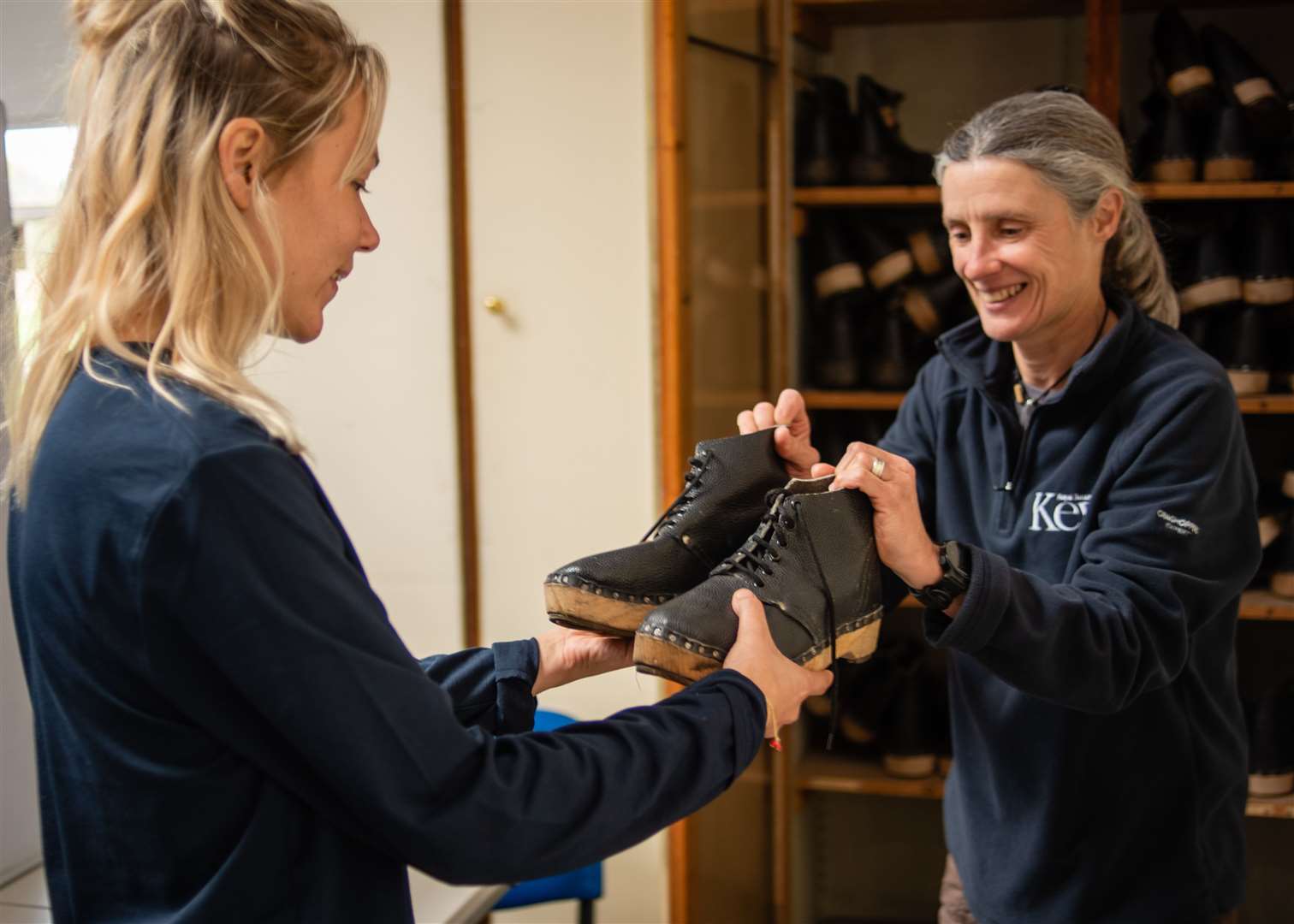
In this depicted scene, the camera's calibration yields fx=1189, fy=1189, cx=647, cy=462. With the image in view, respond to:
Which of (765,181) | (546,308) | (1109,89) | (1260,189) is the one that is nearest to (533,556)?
(546,308)

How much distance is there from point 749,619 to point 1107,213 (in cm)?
75

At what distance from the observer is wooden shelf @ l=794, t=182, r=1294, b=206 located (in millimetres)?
2227

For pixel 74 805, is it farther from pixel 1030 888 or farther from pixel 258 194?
pixel 1030 888

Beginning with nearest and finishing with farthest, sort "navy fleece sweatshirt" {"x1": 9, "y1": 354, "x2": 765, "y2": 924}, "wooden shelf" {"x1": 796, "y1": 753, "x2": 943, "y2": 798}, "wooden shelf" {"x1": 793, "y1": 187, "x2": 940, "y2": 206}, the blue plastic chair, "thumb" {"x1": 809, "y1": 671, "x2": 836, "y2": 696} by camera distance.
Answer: "navy fleece sweatshirt" {"x1": 9, "y1": 354, "x2": 765, "y2": 924}
"thumb" {"x1": 809, "y1": 671, "x2": 836, "y2": 696}
the blue plastic chair
"wooden shelf" {"x1": 793, "y1": 187, "x2": 940, "y2": 206}
"wooden shelf" {"x1": 796, "y1": 753, "x2": 943, "y2": 798}

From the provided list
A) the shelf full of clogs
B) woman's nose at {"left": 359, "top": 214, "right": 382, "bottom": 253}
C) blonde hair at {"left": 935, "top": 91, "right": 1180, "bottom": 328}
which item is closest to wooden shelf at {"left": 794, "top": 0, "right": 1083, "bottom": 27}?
the shelf full of clogs

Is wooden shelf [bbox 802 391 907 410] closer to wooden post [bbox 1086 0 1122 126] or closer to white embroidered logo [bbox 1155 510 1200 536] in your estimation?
wooden post [bbox 1086 0 1122 126]

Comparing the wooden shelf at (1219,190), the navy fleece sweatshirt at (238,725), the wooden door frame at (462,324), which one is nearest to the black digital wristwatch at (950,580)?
the navy fleece sweatshirt at (238,725)

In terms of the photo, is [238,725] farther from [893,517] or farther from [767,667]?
[893,517]

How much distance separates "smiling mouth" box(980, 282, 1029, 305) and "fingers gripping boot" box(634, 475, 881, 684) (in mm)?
401

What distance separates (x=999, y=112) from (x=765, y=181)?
42.1 inches

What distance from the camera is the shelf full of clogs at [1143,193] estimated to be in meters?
2.23

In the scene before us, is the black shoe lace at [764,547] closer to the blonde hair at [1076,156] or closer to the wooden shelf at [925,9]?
the blonde hair at [1076,156]

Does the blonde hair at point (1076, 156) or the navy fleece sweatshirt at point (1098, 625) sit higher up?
the blonde hair at point (1076, 156)

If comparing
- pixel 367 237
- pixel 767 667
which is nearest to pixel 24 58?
pixel 367 237
